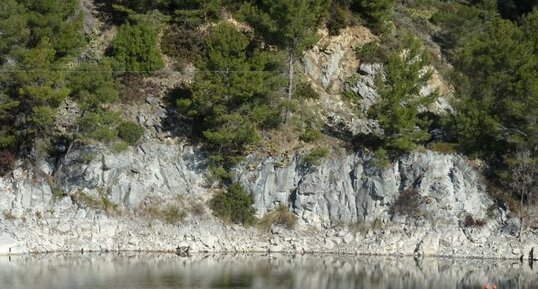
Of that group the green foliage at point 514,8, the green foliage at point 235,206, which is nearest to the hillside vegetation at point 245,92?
the green foliage at point 235,206

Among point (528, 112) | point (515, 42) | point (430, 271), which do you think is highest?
point (515, 42)

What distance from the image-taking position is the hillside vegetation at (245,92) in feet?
199

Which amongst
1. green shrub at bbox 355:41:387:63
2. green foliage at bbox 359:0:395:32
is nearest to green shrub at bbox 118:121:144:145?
green shrub at bbox 355:41:387:63

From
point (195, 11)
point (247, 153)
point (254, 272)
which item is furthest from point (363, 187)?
point (195, 11)

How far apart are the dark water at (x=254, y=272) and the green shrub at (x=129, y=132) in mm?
9749

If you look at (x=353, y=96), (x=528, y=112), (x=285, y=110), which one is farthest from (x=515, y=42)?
(x=285, y=110)

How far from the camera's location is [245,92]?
2501 inches

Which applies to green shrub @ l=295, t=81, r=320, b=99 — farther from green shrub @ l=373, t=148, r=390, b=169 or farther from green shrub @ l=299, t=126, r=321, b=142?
green shrub @ l=373, t=148, r=390, b=169

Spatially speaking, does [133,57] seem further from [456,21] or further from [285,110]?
[456,21]

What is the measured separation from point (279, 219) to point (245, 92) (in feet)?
32.6

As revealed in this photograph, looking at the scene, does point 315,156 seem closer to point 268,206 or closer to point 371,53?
point 268,206

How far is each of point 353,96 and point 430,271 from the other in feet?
71.5

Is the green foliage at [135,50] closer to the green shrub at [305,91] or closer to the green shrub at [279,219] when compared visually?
the green shrub at [305,91]

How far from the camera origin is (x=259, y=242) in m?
61.6
